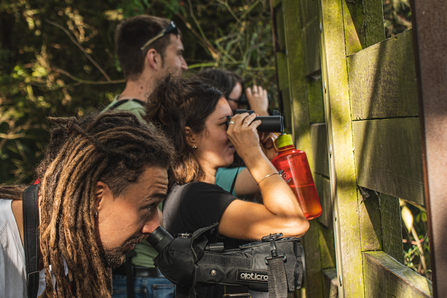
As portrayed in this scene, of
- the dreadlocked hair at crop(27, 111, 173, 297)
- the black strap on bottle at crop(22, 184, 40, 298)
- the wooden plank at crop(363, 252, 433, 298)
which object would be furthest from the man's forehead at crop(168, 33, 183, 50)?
the wooden plank at crop(363, 252, 433, 298)

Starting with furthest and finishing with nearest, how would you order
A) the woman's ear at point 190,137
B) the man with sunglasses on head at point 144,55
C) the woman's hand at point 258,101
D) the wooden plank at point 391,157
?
the man with sunglasses on head at point 144,55 < the woman's hand at point 258,101 < the woman's ear at point 190,137 < the wooden plank at point 391,157

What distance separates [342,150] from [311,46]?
1.69 ft

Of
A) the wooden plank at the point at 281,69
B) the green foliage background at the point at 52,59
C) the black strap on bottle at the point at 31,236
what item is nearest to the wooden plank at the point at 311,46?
the wooden plank at the point at 281,69

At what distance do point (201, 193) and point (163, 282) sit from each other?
24.7 inches

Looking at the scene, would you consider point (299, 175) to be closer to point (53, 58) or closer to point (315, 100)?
point (315, 100)

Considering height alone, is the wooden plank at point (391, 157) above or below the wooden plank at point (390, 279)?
above

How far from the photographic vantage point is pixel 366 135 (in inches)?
41.8

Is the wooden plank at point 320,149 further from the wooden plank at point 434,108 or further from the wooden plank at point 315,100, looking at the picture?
the wooden plank at point 434,108

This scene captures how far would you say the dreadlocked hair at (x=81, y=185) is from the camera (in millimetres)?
1159

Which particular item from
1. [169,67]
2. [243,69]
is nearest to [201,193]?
[169,67]

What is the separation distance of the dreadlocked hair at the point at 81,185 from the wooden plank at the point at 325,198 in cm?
65

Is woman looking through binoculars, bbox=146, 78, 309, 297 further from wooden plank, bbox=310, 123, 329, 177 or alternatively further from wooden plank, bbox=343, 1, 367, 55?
wooden plank, bbox=343, 1, 367, 55

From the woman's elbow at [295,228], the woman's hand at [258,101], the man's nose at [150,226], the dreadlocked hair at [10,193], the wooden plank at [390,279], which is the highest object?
the woman's hand at [258,101]

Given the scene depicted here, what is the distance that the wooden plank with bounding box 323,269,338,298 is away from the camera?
4.70 ft
